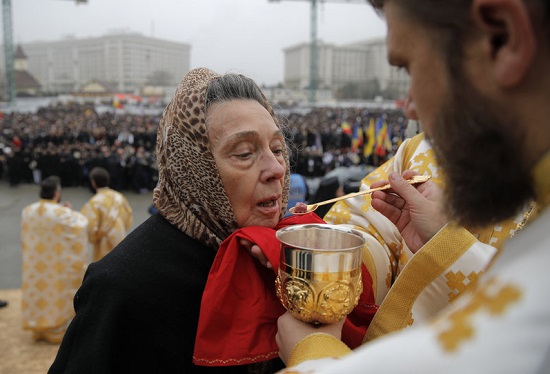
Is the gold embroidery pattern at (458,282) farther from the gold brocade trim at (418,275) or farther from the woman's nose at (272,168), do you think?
the woman's nose at (272,168)

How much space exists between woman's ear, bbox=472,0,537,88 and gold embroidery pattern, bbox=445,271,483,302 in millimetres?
683

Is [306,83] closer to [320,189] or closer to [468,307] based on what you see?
[320,189]

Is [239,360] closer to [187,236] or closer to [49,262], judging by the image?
[187,236]

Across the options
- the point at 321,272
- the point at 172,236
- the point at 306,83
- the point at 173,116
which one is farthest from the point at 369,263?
the point at 306,83

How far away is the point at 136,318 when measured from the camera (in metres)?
1.42

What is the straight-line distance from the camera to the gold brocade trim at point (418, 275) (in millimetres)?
1176

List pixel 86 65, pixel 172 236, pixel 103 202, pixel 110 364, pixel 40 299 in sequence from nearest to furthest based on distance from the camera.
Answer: pixel 110 364
pixel 172 236
pixel 40 299
pixel 103 202
pixel 86 65

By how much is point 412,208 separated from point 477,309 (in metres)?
0.73

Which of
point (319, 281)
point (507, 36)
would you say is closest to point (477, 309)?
point (507, 36)

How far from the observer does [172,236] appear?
1.56m

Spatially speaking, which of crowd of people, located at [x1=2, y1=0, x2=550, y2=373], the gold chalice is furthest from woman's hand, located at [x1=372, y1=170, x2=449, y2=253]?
the gold chalice

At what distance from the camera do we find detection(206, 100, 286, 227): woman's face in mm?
1512

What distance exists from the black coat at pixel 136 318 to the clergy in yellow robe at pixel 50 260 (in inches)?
165

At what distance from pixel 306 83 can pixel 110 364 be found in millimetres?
82877
